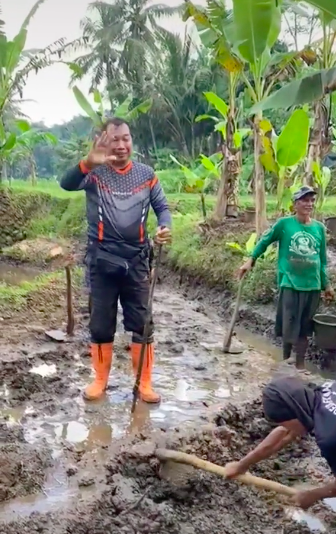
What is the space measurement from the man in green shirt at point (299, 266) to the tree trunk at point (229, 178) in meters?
5.45

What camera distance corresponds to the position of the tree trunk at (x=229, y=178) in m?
10.8

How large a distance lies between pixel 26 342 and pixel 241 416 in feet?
9.47

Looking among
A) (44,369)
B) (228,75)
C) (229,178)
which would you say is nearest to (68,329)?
(44,369)

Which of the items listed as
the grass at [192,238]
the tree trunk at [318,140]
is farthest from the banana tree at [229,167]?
the tree trunk at [318,140]

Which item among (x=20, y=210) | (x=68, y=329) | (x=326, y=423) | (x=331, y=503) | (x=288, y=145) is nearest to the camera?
(x=326, y=423)

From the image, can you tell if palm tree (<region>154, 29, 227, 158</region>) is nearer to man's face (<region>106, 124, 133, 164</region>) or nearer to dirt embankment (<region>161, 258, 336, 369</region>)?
dirt embankment (<region>161, 258, 336, 369</region>)

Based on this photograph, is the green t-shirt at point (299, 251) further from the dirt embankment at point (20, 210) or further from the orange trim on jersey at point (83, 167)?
the dirt embankment at point (20, 210)

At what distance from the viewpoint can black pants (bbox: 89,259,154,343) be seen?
4.72 m

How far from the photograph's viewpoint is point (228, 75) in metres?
10.6

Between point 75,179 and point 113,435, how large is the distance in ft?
5.98

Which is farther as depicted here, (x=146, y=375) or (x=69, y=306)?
(x=69, y=306)

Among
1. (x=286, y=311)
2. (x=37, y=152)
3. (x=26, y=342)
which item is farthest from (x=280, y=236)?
(x=37, y=152)

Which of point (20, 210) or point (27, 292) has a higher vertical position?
point (20, 210)

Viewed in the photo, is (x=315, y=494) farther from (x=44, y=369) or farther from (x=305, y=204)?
(x=44, y=369)
